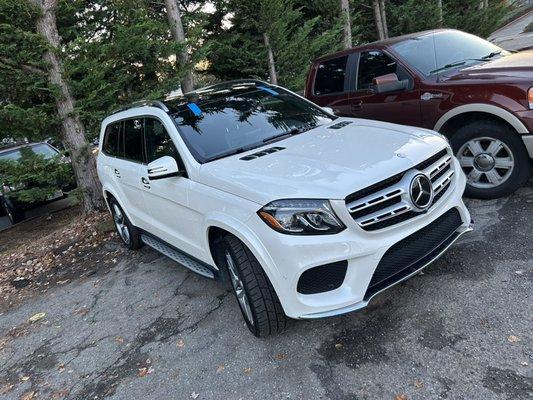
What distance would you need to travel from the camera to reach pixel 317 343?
3207 millimetres

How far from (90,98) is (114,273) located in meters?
3.21

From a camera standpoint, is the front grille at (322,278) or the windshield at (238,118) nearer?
the front grille at (322,278)

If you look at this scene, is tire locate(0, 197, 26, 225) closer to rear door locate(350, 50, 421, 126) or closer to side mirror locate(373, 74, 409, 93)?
rear door locate(350, 50, 421, 126)

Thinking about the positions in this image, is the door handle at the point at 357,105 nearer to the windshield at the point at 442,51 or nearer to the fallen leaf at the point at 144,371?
the windshield at the point at 442,51

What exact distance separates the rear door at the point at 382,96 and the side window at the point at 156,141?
2790 millimetres

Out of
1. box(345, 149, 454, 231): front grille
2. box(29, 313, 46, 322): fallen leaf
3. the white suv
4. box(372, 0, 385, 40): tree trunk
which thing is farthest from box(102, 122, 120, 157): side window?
box(372, 0, 385, 40): tree trunk

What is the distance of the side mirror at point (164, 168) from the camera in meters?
3.62

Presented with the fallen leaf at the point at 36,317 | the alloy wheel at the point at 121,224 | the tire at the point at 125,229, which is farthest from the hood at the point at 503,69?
the fallen leaf at the point at 36,317

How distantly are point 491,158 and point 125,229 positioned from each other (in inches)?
172

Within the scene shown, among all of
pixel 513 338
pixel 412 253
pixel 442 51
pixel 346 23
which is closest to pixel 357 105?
pixel 442 51

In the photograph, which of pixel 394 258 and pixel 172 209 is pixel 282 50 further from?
pixel 394 258

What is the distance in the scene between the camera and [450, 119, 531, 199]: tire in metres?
4.45

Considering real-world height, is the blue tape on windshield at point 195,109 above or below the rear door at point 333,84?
above

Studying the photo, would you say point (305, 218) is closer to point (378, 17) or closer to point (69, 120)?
point (69, 120)
